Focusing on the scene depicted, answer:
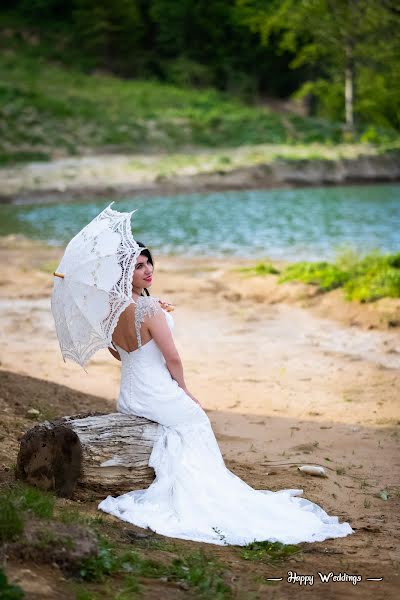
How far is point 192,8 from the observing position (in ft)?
173

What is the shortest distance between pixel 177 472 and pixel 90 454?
56cm

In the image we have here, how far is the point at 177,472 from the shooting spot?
18.3ft

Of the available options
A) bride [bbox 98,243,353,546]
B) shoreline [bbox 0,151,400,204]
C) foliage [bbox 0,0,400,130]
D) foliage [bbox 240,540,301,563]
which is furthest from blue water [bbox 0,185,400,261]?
foliage [bbox 0,0,400,130]

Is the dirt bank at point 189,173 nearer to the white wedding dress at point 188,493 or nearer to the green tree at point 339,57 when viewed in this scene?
the green tree at point 339,57

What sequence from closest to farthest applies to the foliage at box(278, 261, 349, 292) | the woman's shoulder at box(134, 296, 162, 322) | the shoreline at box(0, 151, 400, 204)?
the woman's shoulder at box(134, 296, 162, 322), the foliage at box(278, 261, 349, 292), the shoreline at box(0, 151, 400, 204)

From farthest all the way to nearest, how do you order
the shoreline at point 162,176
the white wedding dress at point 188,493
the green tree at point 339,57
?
the green tree at point 339,57 < the shoreline at point 162,176 < the white wedding dress at point 188,493

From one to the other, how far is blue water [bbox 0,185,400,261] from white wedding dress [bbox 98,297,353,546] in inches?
488

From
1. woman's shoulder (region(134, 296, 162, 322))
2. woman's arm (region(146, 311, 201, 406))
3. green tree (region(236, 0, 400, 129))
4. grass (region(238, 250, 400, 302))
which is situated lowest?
grass (region(238, 250, 400, 302))

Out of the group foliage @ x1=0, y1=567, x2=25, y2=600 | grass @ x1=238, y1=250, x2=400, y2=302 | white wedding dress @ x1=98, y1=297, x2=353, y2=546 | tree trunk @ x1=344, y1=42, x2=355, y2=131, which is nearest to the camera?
foliage @ x1=0, y1=567, x2=25, y2=600

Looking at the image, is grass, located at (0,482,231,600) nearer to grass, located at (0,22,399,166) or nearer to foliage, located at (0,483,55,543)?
foliage, located at (0,483,55,543)

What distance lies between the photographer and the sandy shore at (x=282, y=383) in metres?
6.29

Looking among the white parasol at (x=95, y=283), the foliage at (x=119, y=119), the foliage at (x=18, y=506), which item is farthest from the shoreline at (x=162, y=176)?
the foliage at (x=18, y=506)

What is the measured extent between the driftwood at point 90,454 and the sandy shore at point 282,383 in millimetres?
566

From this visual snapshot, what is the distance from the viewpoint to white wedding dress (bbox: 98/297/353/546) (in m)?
5.34
